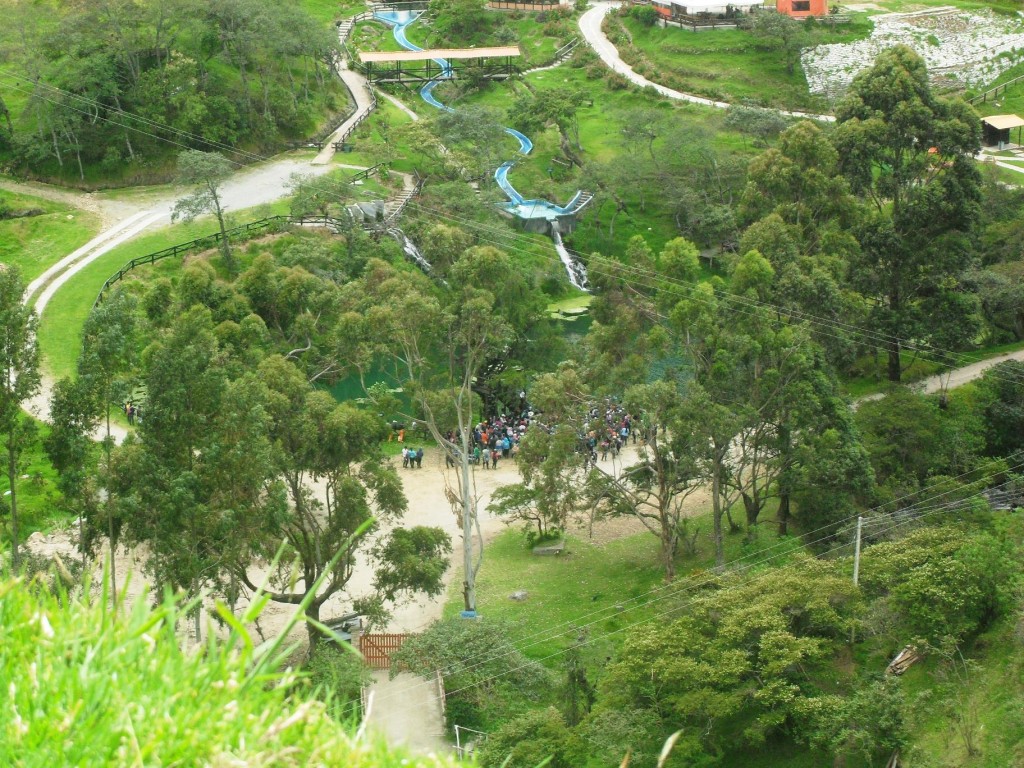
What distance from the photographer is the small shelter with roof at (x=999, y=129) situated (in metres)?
51.9

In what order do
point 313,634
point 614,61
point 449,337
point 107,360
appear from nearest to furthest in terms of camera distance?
1. point 107,360
2. point 313,634
3. point 449,337
4. point 614,61

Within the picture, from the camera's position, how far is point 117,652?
381cm

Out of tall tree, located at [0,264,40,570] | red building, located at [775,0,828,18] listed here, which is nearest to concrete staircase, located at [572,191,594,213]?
red building, located at [775,0,828,18]

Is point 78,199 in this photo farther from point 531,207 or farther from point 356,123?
point 531,207

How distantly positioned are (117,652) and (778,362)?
25.2 m

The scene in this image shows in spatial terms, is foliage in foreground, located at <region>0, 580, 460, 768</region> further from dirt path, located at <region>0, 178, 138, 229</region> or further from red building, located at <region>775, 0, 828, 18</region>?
red building, located at <region>775, 0, 828, 18</region>

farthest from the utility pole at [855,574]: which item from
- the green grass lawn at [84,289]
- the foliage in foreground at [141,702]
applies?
the green grass lawn at [84,289]

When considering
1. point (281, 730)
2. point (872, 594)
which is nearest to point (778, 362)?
point (872, 594)

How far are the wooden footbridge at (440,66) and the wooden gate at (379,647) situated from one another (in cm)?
4375

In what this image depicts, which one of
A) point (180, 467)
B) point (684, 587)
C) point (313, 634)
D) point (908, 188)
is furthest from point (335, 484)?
point (908, 188)

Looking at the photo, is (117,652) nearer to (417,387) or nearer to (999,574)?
(999,574)

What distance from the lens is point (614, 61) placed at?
2544 inches

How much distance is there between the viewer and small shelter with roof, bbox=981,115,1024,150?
51938 millimetres

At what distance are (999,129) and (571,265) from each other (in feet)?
62.6
